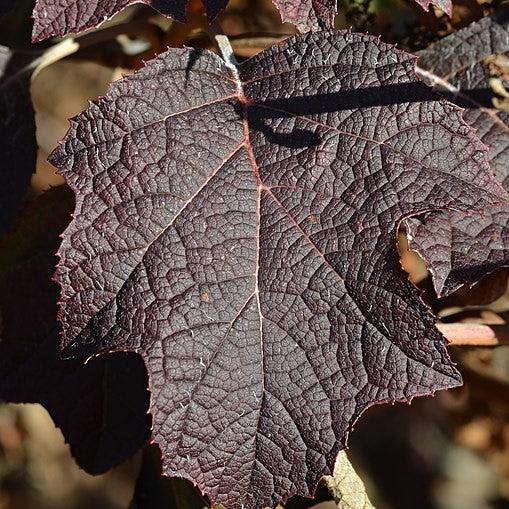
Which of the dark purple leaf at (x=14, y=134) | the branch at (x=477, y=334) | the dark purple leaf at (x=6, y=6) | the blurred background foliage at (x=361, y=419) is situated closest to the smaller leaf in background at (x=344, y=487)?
the blurred background foliage at (x=361, y=419)

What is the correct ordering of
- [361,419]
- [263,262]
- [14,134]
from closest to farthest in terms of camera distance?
[263,262]
[14,134]
[361,419]

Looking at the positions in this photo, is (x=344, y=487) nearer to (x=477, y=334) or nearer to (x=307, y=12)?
(x=477, y=334)

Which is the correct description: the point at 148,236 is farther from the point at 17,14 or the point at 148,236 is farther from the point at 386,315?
the point at 17,14

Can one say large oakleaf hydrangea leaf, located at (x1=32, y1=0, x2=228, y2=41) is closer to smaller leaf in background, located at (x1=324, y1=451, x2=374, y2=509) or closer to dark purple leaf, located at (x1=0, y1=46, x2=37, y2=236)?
dark purple leaf, located at (x1=0, y1=46, x2=37, y2=236)

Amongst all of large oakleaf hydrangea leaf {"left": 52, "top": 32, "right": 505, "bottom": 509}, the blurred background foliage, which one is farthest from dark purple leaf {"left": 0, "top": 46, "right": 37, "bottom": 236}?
large oakleaf hydrangea leaf {"left": 52, "top": 32, "right": 505, "bottom": 509}

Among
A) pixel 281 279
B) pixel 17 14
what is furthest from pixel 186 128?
pixel 17 14

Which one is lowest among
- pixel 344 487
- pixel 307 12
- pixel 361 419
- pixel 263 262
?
pixel 361 419

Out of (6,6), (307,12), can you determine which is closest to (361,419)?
(6,6)
